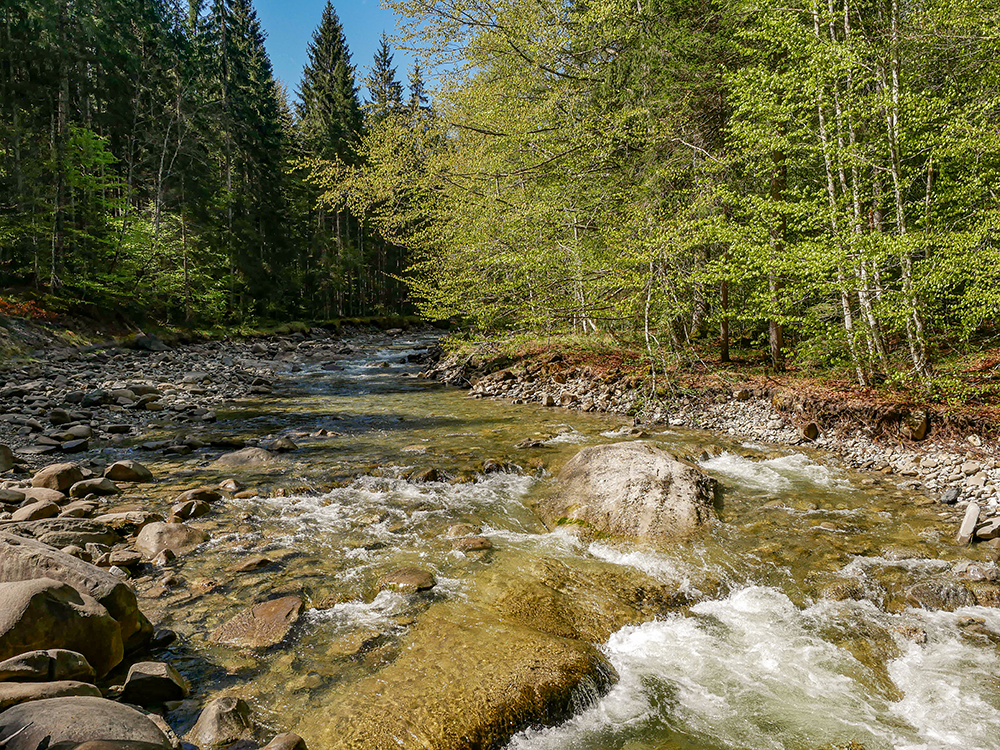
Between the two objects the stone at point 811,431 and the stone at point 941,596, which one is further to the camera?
the stone at point 811,431

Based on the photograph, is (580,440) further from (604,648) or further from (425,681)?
(425,681)

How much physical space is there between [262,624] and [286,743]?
145cm

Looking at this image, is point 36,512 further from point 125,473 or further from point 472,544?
point 472,544

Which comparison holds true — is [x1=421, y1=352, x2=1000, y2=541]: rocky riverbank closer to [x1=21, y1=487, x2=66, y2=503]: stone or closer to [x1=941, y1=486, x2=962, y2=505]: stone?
Answer: [x1=941, y1=486, x2=962, y2=505]: stone

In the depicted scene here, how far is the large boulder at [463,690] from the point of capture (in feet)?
9.30

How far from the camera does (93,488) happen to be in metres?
6.34

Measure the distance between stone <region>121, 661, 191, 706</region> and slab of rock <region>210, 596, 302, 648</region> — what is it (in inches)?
21.6

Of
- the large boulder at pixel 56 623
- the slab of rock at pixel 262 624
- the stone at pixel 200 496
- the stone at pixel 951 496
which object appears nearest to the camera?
the large boulder at pixel 56 623

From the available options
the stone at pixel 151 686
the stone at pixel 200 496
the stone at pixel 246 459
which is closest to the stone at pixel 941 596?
the stone at pixel 151 686

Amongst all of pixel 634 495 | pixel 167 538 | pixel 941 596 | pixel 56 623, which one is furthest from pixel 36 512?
pixel 941 596

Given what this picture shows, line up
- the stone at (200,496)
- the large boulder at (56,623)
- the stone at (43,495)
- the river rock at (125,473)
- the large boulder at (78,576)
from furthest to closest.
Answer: the river rock at (125,473), the stone at (200,496), the stone at (43,495), the large boulder at (78,576), the large boulder at (56,623)

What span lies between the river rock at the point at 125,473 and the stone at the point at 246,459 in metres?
0.93

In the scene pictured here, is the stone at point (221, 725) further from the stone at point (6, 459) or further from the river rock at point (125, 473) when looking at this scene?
the stone at point (6, 459)

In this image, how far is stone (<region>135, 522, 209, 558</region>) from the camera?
491 centimetres
